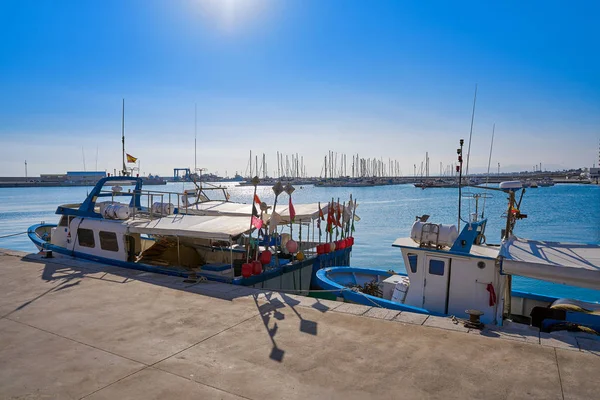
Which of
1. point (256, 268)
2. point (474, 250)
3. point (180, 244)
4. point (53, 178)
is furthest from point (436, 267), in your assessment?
point (53, 178)

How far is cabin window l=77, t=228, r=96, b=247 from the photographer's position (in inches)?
596

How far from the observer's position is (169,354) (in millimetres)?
6707

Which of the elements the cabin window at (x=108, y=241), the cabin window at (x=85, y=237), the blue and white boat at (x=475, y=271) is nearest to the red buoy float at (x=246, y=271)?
the blue and white boat at (x=475, y=271)

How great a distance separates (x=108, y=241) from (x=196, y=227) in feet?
14.2

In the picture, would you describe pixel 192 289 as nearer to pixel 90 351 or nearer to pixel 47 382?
pixel 90 351

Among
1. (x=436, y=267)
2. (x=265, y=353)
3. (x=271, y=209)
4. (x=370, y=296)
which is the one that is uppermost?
Result: (x=271, y=209)

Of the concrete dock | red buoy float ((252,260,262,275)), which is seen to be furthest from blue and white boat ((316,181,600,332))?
red buoy float ((252,260,262,275))

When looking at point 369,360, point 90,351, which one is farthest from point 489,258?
point 90,351

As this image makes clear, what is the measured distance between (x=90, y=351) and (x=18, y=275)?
24.9ft

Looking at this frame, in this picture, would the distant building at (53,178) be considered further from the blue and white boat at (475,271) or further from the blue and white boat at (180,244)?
the blue and white boat at (475,271)

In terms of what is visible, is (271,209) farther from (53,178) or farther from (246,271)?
(53,178)

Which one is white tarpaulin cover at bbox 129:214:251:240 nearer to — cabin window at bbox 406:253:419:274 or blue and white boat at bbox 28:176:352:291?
blue and white boat at bbox 28:176:352:291

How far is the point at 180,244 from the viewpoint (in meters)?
14.8

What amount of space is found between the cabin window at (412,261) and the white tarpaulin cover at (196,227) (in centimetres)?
452
